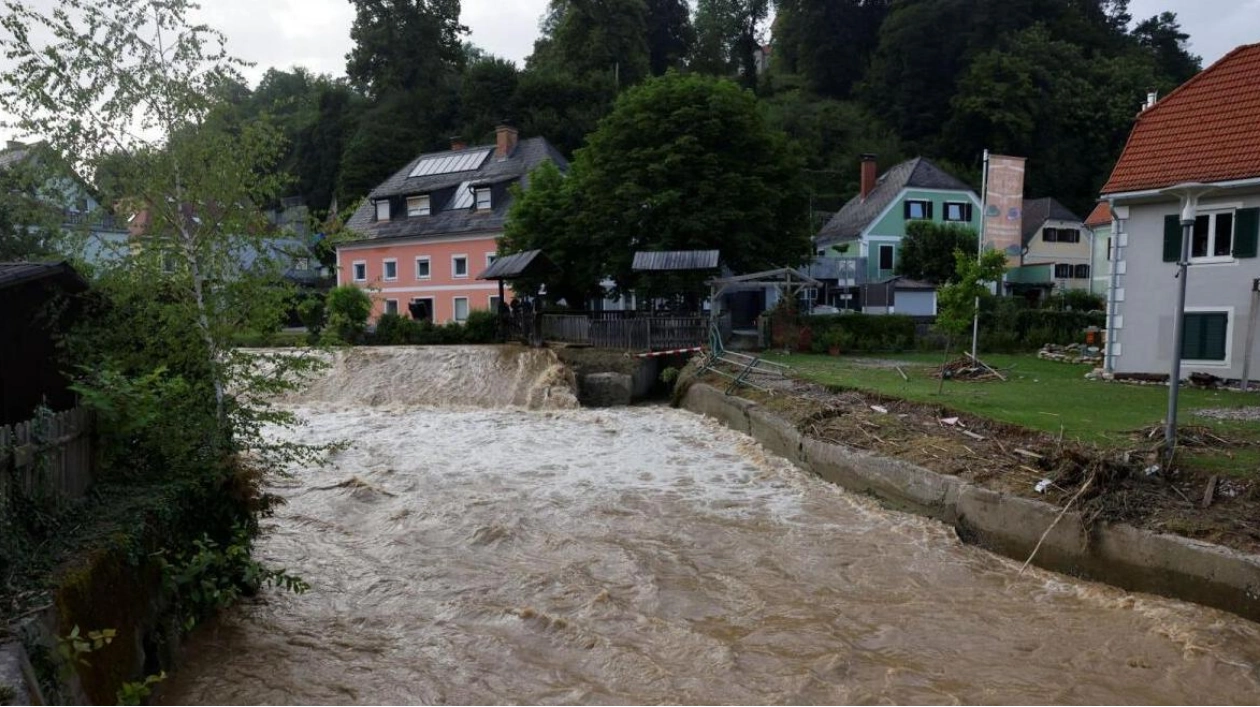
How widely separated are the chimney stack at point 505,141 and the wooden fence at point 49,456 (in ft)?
129

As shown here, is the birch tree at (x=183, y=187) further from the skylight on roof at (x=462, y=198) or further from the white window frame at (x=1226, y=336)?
the skylight on roof at (x=462, y=198)

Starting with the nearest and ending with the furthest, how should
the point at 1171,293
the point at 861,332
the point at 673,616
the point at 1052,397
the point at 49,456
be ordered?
the point at 49,456 < the point at 673,616 < the point at 1052,397 < the point at 1171,293 < the point at 861,332

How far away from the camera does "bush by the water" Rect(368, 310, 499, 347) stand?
100 feet

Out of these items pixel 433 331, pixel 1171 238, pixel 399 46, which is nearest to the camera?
pixel 1171 238

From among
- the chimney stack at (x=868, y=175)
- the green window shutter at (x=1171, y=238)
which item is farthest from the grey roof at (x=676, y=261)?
the chimney stack at (x=868, y=175)

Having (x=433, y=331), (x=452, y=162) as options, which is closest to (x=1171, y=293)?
(x=433, y=331)

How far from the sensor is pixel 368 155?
185 ft

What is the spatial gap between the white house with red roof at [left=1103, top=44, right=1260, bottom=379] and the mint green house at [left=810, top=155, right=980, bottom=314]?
85.0ft

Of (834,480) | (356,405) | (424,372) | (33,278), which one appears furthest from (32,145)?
(424,372)

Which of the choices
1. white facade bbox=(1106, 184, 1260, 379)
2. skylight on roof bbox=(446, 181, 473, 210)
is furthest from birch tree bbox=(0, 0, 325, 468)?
skylight on roof bbox=(446, 181, 473, 210)

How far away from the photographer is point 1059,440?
9562 mm

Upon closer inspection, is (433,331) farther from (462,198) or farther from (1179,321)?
(1179,321)

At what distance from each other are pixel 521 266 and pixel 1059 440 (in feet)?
65.0

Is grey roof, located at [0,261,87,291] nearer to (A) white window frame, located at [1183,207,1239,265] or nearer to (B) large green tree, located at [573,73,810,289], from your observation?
(A) white window frame, located at [1183,207,1239,265]
